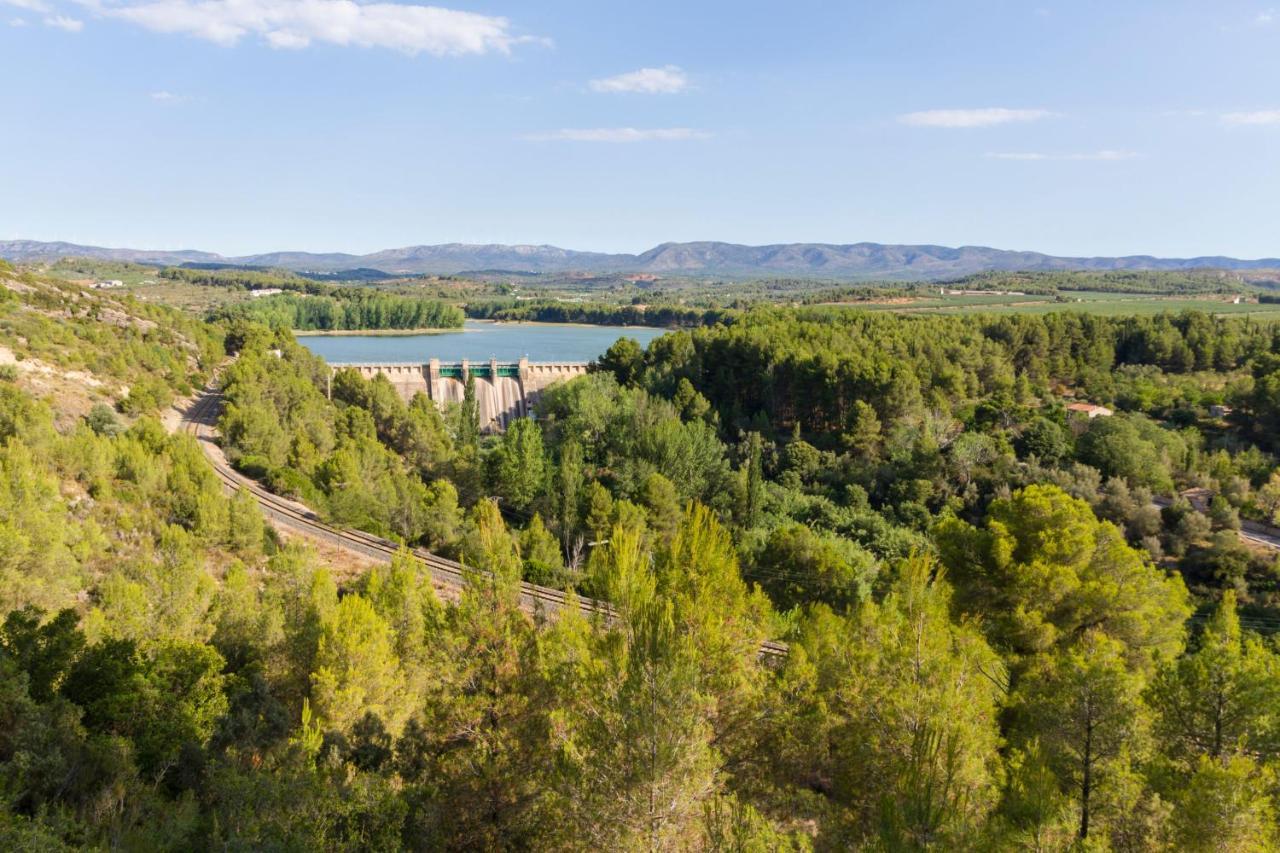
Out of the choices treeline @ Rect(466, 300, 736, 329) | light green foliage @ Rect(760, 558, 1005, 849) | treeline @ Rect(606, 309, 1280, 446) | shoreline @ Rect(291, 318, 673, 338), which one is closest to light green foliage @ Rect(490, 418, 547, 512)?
treeline @ Rect(606, 309, 1280, 446)

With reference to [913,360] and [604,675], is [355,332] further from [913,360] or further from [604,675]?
[604,675]

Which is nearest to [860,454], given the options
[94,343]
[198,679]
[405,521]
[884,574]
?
[884,574]

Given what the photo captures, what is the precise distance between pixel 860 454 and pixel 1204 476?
16945mm

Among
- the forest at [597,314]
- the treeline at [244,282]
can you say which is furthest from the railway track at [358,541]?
the treeline at [244,282]

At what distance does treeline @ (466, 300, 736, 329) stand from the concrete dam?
61.6 m

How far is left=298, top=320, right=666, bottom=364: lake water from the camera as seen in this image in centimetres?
9662

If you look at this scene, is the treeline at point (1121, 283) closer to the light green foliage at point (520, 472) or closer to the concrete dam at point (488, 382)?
the concrete dam at point (488, 382)

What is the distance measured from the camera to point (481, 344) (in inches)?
4382

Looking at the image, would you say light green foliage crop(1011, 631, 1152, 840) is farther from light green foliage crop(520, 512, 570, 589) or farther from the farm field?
the farm field

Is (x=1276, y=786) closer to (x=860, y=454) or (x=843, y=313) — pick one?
(x=860, y=454)

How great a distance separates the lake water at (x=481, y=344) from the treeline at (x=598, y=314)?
3.02 meters

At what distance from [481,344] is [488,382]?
41.5 meters

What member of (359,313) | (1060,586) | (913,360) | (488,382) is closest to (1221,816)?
(1060,586)

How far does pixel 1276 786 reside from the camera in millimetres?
9641
